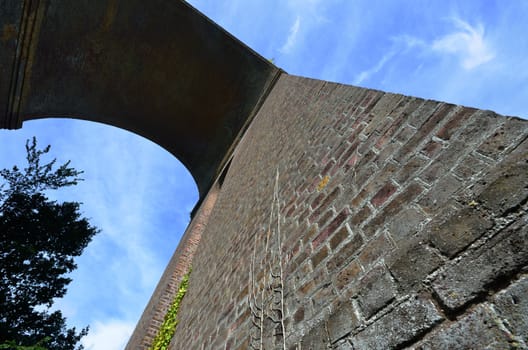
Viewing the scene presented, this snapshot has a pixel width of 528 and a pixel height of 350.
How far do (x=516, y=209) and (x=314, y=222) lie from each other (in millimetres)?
1168

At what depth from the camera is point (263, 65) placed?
27.5 ft

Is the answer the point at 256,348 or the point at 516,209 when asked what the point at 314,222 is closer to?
the point at 256,348

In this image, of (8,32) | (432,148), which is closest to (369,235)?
(432,148)

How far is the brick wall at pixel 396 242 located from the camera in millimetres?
830

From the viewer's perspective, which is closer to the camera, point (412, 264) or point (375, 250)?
point (412, 264)

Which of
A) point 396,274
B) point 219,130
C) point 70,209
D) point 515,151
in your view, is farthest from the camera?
point 70,209

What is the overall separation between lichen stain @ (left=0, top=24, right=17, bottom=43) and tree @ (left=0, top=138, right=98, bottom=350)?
634 centimetres

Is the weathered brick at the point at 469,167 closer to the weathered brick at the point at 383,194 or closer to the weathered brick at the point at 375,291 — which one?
the weathered brick at the point at 383,194

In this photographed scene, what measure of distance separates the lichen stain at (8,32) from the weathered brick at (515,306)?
24.5ft

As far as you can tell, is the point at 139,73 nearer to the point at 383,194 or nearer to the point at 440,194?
the point at 383,194

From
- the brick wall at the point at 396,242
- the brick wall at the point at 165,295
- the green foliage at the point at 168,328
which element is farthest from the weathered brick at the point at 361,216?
the brick wall at the point at 165,295

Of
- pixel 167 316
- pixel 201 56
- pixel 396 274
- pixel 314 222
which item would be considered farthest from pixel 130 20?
pixel 396 274

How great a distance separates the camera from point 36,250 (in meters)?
9.46

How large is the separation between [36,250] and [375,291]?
11483mm
